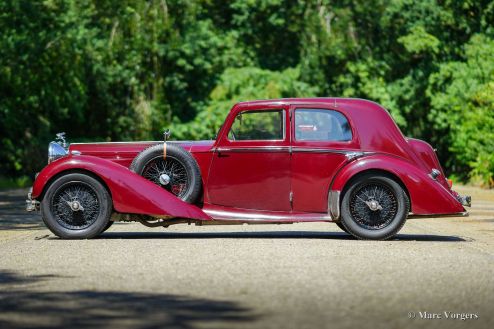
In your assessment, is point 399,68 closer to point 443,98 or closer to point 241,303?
point 443,98

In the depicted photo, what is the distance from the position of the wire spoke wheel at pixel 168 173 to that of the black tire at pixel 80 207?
60 centimetres

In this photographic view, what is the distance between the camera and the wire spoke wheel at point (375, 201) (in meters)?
13.1

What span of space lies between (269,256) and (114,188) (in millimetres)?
2849

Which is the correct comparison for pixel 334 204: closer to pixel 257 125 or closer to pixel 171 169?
pixel 257 125

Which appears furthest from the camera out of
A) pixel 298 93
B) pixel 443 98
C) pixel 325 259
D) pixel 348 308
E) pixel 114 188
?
pixel 298 93

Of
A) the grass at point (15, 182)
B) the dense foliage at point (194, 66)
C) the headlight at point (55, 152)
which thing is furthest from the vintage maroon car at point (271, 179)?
the grass at point (15, 182)

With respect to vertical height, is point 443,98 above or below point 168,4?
below

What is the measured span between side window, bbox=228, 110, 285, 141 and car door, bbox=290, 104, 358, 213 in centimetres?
24

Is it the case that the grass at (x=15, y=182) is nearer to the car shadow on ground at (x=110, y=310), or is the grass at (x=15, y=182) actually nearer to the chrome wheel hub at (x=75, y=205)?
the chrome wheel hub at (x=75, y=205)

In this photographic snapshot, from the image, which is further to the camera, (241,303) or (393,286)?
(393,286)

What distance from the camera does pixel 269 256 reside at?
36.3 ft

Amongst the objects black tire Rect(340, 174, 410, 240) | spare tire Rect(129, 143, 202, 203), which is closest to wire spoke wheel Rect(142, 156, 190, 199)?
spare tire Rect(129, 143, 202, 203)

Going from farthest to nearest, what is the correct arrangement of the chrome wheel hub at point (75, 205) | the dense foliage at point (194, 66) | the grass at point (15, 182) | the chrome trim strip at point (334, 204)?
1. the dense foliage at point (194, 66)
2. the grass at point (15, 182)
3. the chrome wheel hub at point (75, 205)
4. the chrome trim strip at point (334, 204)

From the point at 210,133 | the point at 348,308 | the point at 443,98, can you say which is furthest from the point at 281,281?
the point at 210,133
